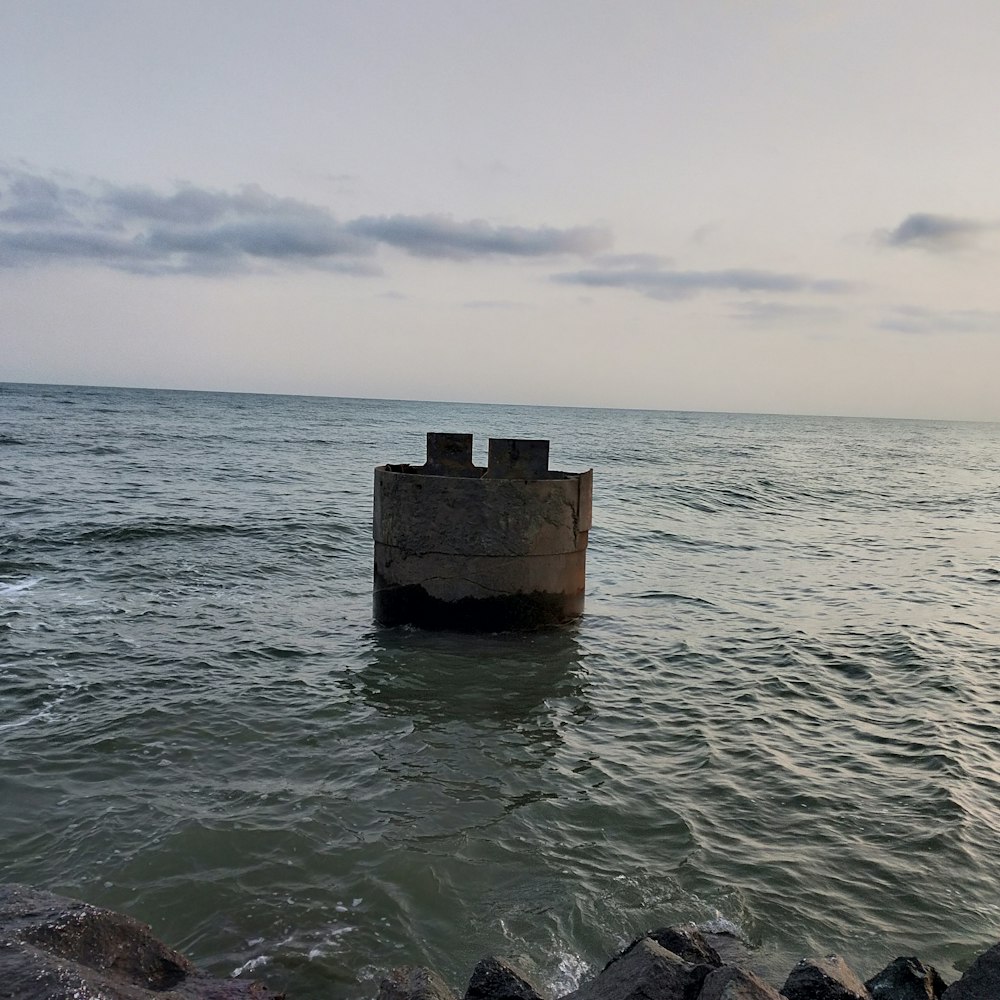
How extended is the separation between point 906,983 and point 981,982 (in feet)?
1.13

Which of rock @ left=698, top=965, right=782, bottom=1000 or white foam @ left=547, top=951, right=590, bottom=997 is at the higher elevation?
rock @ left=698, top=965, right=782, bottom=1000

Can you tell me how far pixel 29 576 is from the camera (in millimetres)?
11133

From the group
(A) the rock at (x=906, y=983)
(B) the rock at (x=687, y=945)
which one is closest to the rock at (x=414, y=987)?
(B) the rock at (x=687, y=945)

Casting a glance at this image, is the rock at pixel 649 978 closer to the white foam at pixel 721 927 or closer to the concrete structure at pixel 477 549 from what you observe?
the white foam at pixel 721 927

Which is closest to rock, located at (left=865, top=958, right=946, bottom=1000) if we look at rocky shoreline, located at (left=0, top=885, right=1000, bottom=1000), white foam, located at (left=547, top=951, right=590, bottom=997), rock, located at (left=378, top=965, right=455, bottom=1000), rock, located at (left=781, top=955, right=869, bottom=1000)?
rocky shoreline, located at (left=0, top=885, right=1000, bottom=1000)

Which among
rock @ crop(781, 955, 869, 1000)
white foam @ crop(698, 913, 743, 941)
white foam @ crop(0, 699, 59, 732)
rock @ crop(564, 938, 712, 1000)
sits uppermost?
rock @ crop(564, 938, 712, 1000)

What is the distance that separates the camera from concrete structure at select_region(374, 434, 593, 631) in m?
8.35

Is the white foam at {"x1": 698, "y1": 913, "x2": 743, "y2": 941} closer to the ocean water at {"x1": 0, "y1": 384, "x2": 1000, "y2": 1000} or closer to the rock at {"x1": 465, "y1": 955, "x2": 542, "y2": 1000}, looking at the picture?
the ocean water at {"x1": 0, "y1": 384, "x2": 1000, "y2": 1000}

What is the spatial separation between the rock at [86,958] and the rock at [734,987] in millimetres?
1655

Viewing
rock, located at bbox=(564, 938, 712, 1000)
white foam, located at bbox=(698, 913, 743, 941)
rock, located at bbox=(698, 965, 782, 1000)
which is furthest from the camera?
white foam, located at bbox=(698, 913, 743, 941)

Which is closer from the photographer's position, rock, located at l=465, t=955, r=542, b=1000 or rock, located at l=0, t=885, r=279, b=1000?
rock, located at l=0, t=885, r=279, b=1000

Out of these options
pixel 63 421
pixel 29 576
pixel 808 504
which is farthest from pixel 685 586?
pixel 63 421

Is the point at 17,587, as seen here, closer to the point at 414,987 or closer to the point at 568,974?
the point at 568,974

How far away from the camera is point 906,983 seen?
10.9 feet
